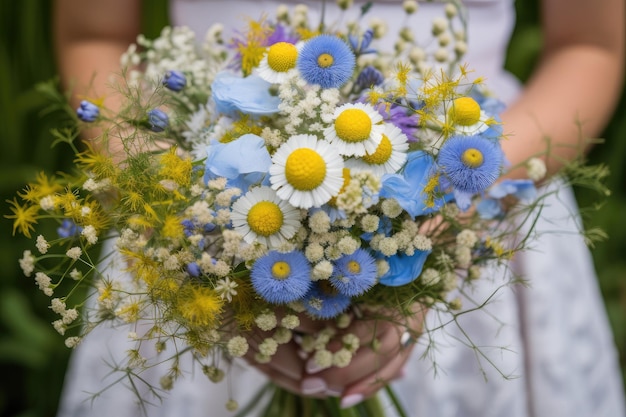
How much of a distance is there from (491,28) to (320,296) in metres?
0.58

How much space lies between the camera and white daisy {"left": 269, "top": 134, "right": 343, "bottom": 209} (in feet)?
1.13

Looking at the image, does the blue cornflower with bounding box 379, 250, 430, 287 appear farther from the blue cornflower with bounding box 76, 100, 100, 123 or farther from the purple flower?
the blue cornflower with bounding box 76, 100, 100, 123

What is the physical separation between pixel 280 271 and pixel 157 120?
144 millimetres

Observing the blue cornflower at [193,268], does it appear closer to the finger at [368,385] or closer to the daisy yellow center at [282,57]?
the daisy yellow center at [282,57]

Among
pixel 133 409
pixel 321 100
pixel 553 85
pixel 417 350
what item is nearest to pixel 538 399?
pixel 417 350

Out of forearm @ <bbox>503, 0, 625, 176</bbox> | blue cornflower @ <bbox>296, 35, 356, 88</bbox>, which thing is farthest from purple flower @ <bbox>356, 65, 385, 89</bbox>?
forearm @ <bbox>503, 0, 625, 176</bbox>

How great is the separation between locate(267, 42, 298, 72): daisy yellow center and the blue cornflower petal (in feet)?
0.33

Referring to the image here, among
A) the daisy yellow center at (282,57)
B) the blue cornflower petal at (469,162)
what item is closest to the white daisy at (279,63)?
the daisy yellow center at (282,57)

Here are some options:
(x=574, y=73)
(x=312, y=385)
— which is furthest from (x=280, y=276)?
(x=574, y=73)

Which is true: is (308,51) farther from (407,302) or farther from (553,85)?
(553,85)

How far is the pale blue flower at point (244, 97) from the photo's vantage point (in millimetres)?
398

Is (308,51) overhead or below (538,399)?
overhead

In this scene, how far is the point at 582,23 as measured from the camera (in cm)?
82

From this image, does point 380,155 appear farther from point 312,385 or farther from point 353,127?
point 312,385
